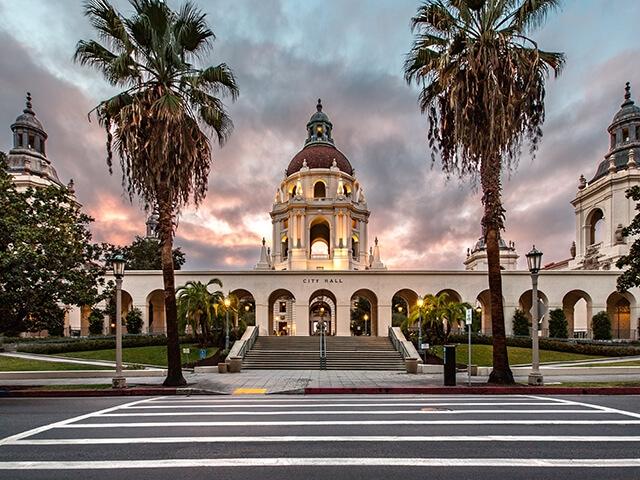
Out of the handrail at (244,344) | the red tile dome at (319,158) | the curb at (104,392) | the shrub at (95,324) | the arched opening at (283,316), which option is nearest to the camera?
the curb at (104,392)

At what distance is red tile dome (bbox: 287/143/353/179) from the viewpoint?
6731 cm

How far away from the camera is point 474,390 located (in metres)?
15.0

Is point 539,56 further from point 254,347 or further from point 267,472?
point 254,347

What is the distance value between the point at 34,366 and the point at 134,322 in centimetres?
1529

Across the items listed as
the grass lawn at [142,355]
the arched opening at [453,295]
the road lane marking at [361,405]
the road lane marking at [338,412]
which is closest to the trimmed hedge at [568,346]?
the arched opening at [453,295]

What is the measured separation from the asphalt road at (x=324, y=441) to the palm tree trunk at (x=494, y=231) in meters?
5.04

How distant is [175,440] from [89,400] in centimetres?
759

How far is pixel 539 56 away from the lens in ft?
54.6

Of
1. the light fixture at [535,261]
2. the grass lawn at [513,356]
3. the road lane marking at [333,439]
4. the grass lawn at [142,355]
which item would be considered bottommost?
the grass lawn at [513,356]

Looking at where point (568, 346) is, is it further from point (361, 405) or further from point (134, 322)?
point (134, 322)

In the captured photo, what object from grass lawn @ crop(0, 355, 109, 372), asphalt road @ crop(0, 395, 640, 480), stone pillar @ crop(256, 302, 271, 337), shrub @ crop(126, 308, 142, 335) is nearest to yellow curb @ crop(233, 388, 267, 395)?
asphalt road @ crop(0, 395, 640, 480)

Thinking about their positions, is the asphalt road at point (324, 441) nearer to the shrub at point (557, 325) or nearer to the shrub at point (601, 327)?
the shrub at point (557, 325)

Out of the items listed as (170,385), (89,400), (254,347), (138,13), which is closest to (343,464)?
(89,400)

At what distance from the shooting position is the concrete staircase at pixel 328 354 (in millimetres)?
26406
